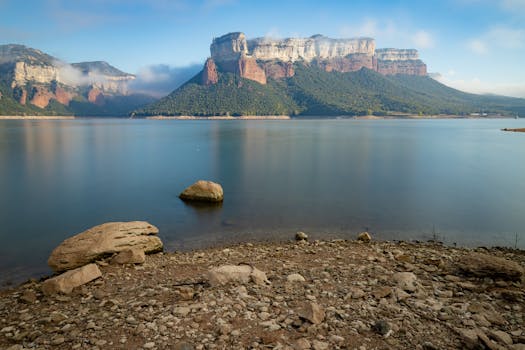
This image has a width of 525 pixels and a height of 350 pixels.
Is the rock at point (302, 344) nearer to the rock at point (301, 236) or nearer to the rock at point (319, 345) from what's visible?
the rock at point (319, 345)

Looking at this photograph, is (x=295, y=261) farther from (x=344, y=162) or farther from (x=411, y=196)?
(x=344, y=162)

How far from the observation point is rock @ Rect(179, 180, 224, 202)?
76.3ft

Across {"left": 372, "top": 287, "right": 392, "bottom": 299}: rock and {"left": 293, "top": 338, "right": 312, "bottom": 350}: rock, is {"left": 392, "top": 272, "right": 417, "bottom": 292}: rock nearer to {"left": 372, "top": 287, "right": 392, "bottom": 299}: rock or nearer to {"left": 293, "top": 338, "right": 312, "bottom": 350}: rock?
{"left": 372, "top": 287, "right": 392, "bottom": 299}: rock

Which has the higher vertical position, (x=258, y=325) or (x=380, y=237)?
(x=258, y=325)

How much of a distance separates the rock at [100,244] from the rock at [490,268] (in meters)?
11.3

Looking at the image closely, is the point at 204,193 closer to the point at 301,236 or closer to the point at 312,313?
the point at 301,236

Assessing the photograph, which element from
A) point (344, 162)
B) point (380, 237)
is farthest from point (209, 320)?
point (344, 162)

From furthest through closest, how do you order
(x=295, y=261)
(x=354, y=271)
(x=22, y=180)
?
(x=22, y=180) → (x=295, y=261) → (x=354, y=271)

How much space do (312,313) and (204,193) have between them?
16.9 meters

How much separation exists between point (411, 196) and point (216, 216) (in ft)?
49.1

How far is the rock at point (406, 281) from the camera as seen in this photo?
8.80m

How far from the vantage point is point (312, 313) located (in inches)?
288

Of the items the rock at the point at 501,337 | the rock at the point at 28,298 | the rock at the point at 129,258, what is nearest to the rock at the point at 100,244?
the rock at the point at 129,258

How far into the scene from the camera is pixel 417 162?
43.4 metres
